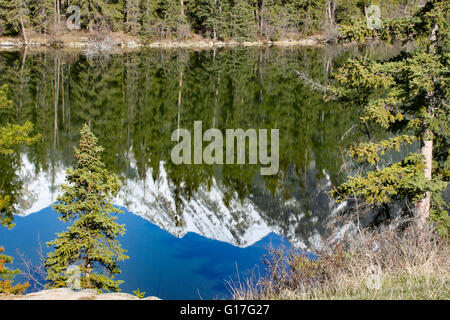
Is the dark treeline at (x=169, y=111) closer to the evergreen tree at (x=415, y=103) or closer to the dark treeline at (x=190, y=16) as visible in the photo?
the evergreen tree at (x=415, y=103)

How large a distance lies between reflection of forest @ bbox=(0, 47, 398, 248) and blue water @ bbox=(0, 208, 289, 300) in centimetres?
341

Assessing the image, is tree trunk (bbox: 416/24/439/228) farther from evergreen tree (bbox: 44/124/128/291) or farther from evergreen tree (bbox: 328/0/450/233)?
evergreen tree (bbox: 44/124/128/291)

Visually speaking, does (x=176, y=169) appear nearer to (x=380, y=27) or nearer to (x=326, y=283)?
(x=380, y=27)

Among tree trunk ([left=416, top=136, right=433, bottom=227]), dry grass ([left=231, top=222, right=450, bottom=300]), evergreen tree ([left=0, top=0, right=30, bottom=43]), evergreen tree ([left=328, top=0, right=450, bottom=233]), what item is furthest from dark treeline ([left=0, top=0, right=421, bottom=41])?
dry grass ([left=231, top=222, right=450, bottom=300])

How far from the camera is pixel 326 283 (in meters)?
6.80

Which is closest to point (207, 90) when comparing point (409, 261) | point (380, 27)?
point (380, 27)

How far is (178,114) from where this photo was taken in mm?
31031

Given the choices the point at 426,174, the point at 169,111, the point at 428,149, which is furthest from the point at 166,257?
the point at 169,111

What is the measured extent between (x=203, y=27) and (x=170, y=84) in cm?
4724

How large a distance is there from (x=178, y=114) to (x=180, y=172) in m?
9.46

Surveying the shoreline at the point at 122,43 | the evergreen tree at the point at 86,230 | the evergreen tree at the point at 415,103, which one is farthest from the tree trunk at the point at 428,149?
the shoreline at the point at 122,43

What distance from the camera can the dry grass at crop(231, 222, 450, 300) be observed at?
5824mm

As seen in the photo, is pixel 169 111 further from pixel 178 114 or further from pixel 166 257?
pixel 166 257

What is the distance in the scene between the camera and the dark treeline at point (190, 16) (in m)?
68.4
